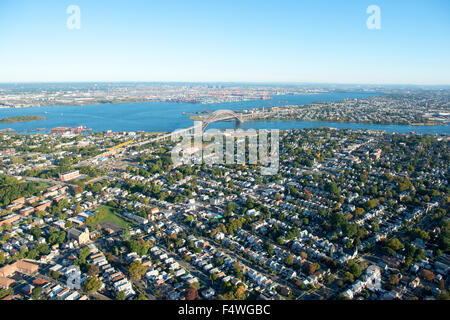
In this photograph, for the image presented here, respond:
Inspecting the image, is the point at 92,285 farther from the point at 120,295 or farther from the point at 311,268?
the point at 311,268

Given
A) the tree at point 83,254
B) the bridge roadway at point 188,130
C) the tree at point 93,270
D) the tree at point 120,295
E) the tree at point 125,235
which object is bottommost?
the tree at point 120,295

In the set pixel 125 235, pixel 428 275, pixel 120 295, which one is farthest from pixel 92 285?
pixel 428 275

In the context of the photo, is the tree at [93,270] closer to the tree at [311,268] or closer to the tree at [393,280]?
the tree at [311,268]

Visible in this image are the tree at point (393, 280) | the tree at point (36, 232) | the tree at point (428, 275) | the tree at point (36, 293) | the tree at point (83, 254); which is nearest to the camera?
the tree at point (36, 293)

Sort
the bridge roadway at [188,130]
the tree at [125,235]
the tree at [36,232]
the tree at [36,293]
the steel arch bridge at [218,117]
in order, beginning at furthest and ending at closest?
the steel arch bridge at [218,117], the bridge roadway at [188,130], the tree at [36,232], the tree at [125,235], the tree at [36,293]

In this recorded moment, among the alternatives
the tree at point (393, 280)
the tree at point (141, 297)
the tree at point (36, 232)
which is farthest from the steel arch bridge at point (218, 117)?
the tree at point (393, 280)

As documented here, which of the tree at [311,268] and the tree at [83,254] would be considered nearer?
the tree at [311,268]

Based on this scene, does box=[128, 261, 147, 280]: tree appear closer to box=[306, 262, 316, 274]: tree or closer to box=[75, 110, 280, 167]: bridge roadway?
box=[306, 262, 316, 274]: tree
